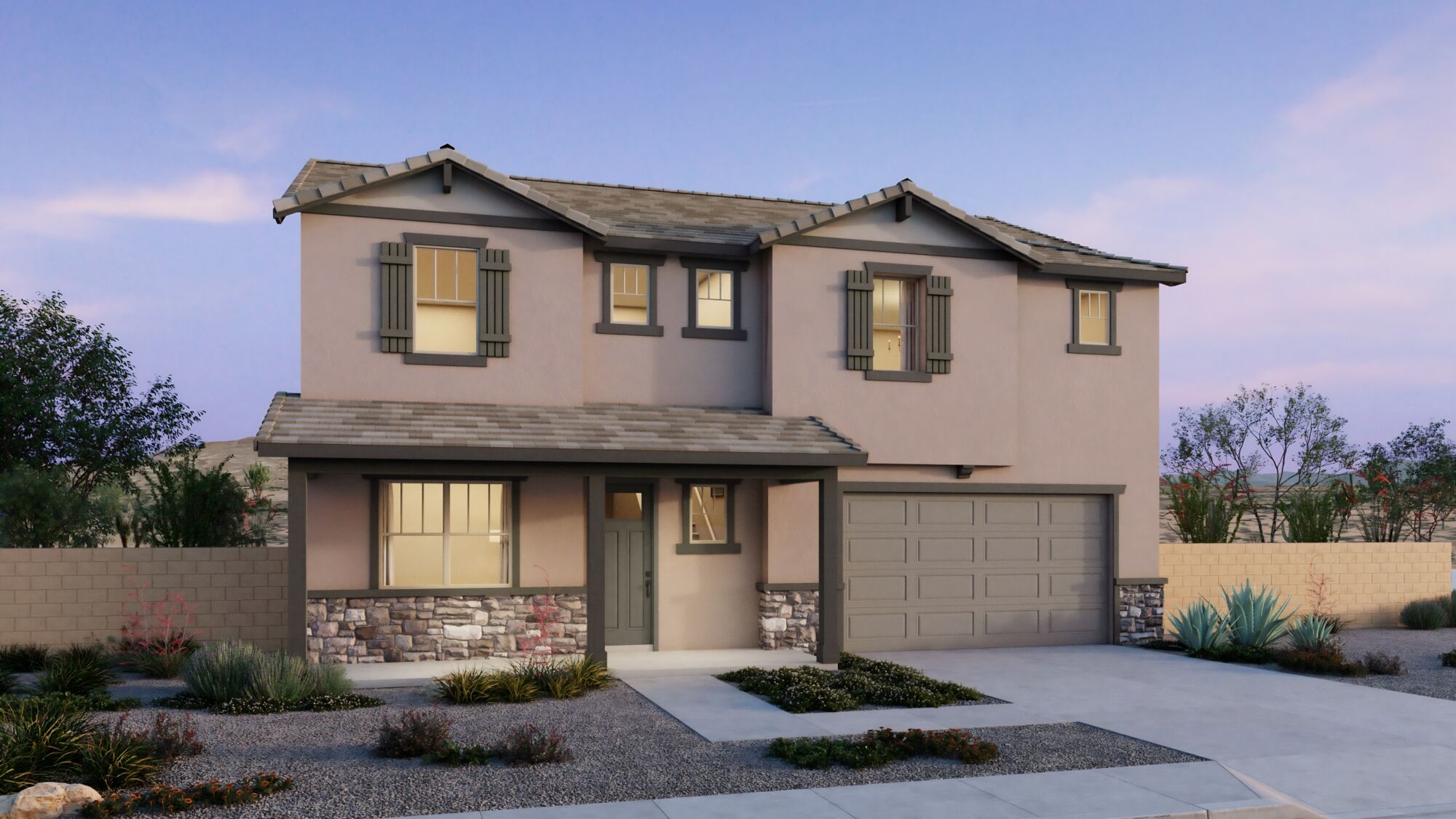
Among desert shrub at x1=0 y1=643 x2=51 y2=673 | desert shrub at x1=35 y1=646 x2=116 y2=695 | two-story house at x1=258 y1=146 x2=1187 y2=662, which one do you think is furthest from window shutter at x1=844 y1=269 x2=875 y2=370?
desert shrub at x1=0 y1=643 x2=51 y2=673

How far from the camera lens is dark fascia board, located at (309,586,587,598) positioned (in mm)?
14375

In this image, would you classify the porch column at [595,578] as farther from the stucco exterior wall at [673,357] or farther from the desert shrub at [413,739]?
the desert shrub at [413,739]

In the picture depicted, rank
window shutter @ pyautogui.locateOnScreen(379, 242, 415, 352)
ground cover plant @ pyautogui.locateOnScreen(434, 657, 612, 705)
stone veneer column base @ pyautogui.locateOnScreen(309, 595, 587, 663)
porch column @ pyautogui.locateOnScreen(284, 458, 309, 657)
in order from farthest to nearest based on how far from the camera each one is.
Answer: window shutter @ pyautogui.locateOnScreen(379, 242, 415, 352), stone veneer column base @ pyautogui.locateOnScreen(309, 595, 587, 663), porch column @ pyautogui.locateOnScreen(284, 458, 309, 657), ground cover plant @ pyautogui.locateOnScreen(434, 657, 612, 705)

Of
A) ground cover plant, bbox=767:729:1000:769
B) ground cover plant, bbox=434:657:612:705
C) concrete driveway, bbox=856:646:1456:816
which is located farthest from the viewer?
ground cover plant, bbox=434:657:612:705

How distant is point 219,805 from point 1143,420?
573 inches

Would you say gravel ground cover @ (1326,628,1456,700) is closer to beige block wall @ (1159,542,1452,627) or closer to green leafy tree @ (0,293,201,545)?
beige block wall @ (1159,542,1452,627)

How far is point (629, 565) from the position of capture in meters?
15.8

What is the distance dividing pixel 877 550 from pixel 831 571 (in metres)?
1.95

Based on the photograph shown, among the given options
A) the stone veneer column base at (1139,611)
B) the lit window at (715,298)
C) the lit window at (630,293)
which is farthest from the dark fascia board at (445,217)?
the stone veneer column base at (1139,611)

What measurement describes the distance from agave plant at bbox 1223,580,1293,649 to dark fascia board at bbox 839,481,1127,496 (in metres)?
2.34

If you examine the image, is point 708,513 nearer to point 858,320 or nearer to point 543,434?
point 543,434

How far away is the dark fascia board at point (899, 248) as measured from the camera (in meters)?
16.3

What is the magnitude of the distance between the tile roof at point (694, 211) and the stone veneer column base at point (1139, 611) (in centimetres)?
478

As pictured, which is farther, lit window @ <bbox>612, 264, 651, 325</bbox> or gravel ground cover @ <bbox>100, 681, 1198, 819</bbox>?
lit window @ <bbox>612, 264, 651, 325</bbox>
